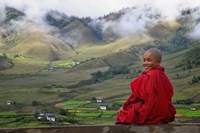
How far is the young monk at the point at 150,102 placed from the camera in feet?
21.7

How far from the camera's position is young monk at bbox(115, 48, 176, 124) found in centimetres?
663

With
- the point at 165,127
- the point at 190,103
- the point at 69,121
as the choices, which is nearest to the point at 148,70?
the point at 165,127

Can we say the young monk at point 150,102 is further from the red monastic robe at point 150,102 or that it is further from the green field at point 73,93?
the green field at point 73,93

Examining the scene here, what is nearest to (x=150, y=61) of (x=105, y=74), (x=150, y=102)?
(x=150, y=102)

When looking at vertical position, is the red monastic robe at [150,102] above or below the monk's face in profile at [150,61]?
below

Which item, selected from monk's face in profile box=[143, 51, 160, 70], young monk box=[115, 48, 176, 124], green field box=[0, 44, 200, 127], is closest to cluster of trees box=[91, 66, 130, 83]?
green field box=[0, 44, 200, 127]

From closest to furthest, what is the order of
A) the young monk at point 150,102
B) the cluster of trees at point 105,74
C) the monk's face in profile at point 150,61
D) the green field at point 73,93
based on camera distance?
the young monk at point 150,102
the monk's face in profile at point 150,61
the green field at point 73,93
the cluster of trees at point 105,74

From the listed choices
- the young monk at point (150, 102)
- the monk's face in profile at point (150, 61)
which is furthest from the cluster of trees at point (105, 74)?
the young monk at point (150, 102)

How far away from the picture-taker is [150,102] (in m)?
6.61

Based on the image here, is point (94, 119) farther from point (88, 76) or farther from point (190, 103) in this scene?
point (88, 76)

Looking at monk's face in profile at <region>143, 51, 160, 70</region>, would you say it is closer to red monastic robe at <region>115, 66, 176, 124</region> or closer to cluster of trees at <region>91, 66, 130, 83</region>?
red monastic robe at <region>115, 66, 176, 124</region>

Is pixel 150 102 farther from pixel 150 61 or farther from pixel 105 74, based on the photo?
pixel 105 74

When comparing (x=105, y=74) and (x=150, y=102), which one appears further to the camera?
(x=105, y=74)

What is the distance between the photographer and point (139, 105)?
6.82m
